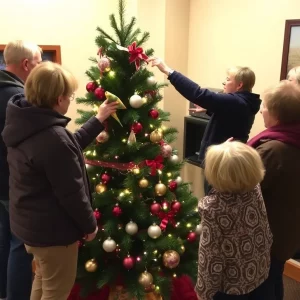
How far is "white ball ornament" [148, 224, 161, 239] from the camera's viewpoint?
176 centimetres

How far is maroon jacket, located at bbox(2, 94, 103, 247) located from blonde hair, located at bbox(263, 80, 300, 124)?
811 mm

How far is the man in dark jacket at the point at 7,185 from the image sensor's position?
5.91ft

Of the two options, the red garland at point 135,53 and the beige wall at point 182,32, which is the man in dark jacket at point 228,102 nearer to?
the red garland at point 135,53

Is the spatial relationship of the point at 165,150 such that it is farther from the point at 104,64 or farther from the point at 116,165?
the point at 104,64

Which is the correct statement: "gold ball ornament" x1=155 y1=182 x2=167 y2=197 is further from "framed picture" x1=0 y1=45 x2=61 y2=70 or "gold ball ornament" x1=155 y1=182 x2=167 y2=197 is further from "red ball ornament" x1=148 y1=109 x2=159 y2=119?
"framed picture" x1=0 y1=45 x2=61 y2=70

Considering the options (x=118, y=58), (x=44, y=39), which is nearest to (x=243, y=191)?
(x=118, y=58)

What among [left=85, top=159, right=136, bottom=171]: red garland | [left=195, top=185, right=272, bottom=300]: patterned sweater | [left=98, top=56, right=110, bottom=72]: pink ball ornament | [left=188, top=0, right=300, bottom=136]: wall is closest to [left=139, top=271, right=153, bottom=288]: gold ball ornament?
[left=195, top=185, right=272, bottom=300]: patterned sweater

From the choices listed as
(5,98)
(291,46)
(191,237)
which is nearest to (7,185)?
(5,98)

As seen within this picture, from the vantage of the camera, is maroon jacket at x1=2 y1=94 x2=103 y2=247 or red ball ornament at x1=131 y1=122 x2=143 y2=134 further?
red ball ornament at x1=131 y1=122 x2=143 y2=134

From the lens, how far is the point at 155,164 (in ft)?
5.91

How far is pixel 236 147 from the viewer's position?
1.31 metres

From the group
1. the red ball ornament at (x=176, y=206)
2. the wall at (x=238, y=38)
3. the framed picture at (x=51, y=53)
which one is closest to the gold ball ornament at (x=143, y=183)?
the red ball ornament at (x=176, y=206)

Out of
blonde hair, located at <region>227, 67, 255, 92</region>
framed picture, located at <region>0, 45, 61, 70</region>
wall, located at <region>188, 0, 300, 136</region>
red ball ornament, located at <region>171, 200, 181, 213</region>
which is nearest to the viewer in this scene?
red ball ornament, located at <region>171, 200, 181, 213</region>

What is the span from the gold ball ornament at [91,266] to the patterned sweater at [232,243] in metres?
0.60
